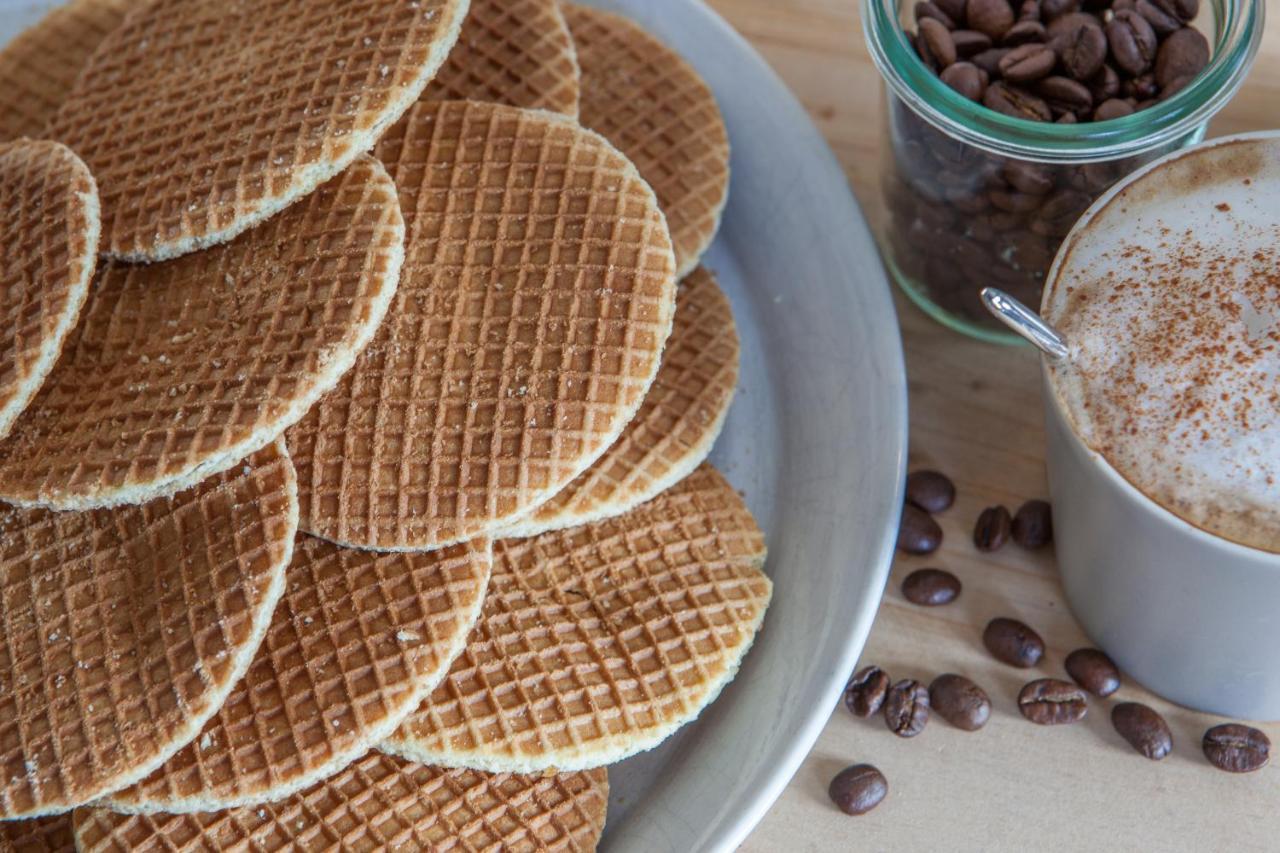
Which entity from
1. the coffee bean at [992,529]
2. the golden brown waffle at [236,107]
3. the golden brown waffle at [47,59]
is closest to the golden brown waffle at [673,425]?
the coffee bean at [992,529]

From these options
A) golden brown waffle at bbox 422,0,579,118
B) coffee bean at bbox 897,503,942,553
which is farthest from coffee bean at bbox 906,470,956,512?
golden brown waffle at bbox 422,0,579,118

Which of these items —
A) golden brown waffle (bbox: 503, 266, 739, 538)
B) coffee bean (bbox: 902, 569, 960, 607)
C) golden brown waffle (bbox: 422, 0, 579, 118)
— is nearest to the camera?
golden brown waffle (bbox: 503, 266, 739, 538)

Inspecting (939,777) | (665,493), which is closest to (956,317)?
(665,493)

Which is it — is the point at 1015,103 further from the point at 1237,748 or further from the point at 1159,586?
the point at 1237,748

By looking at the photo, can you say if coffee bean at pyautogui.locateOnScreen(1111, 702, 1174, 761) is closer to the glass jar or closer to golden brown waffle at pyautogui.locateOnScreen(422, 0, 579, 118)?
the glass jar

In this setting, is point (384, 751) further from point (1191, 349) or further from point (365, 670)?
point (1191, 349)

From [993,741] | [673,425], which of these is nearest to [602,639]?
[673,425]
